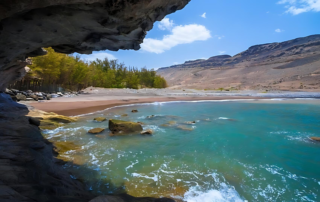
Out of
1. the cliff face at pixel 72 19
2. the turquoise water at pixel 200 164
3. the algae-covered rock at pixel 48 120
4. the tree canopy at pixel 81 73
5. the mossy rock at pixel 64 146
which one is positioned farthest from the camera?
the tree canopy at pixel 81 73

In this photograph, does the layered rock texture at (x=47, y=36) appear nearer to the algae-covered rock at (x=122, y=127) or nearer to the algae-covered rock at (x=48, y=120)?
the algae-covered rock at (x=122, y=127)

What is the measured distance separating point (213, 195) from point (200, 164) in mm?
1441

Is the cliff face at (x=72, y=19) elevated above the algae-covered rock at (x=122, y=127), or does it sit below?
above

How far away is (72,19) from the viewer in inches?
139

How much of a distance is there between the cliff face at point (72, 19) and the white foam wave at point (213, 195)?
3883 mm

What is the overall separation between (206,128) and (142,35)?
623cm

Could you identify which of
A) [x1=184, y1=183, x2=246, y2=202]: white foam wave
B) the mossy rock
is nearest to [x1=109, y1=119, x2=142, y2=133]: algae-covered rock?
the mossy rock

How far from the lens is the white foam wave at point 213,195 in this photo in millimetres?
3289

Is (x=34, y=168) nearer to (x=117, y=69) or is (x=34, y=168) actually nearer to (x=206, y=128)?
(x=206, y=128)

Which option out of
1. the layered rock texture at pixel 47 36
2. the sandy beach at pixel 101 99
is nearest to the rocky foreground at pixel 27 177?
the layered rock texture at pixel 47 36

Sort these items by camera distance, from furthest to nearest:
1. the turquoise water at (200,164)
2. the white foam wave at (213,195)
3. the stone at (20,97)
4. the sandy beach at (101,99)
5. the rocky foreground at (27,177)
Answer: the stone at (20,97)
the sandy beach at (101,99)
the turquoise water at (200,164)
the white foam wave at (213,195)
the rocky foreground at (27,177)

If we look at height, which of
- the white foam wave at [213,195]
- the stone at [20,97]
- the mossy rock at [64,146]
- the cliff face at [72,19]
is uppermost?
the cliff face at [72,19]

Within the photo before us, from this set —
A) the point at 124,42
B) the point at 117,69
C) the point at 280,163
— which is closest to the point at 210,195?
the point at 280,163

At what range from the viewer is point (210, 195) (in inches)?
135
